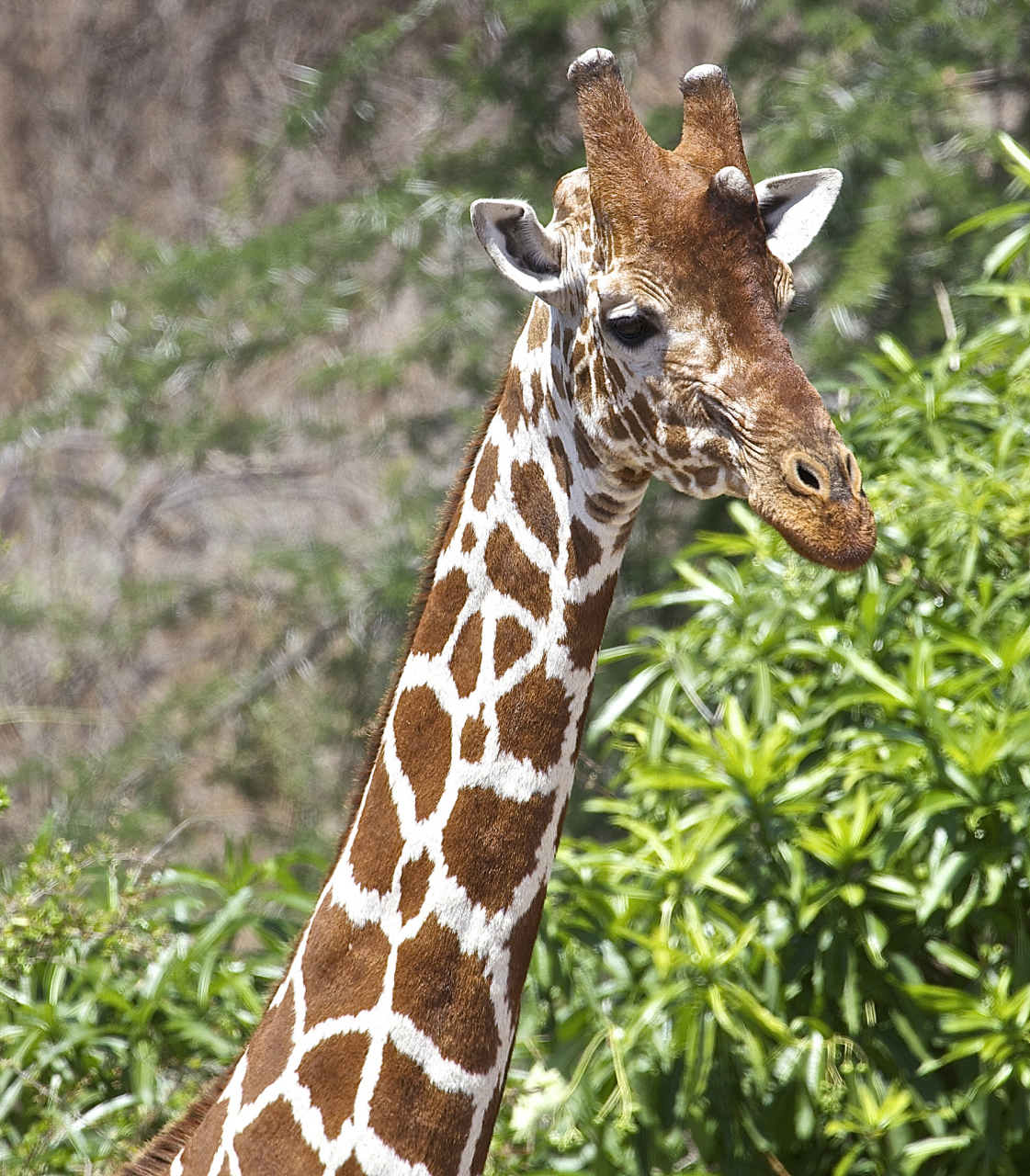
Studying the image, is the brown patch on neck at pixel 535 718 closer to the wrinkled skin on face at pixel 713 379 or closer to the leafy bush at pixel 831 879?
the wrinkled skin on face at pixel 713 379

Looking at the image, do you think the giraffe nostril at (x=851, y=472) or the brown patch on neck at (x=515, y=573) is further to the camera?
the brown patch on neck at (x=515, y=573)

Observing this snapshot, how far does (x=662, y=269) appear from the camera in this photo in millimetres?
1525

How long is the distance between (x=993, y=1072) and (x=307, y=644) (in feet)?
12.0

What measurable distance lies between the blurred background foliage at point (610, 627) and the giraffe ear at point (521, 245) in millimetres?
1055

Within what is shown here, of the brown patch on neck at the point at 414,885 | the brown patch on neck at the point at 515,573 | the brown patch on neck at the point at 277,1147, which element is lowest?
the brown patch on neck at the point at 277,1147

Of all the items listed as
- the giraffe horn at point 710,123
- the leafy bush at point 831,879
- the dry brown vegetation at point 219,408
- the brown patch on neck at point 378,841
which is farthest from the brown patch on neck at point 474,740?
the dry brown vegetation at point 219,408

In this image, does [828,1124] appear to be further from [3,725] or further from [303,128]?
[3,725]

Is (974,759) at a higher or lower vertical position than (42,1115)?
higher

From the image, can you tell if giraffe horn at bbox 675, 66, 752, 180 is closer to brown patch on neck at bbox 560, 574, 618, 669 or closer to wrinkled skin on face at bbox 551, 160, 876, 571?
wrinkled skin on face at bbox 551, 160, 876, 571

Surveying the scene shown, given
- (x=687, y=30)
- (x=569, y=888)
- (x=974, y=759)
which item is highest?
(x=687, y=30)

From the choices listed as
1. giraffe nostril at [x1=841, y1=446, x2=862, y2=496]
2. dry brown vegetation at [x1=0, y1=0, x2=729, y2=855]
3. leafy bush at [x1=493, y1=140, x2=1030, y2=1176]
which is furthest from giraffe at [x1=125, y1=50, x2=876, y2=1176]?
dry brown vegetation at [x1=0, y1=0, x2=729, y2=855]

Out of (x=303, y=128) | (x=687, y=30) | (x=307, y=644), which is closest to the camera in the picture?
(x=303, y=128)

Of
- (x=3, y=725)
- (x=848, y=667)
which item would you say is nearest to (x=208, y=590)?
(x=3, y=725)

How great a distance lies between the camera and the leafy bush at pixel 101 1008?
7.91 ft
